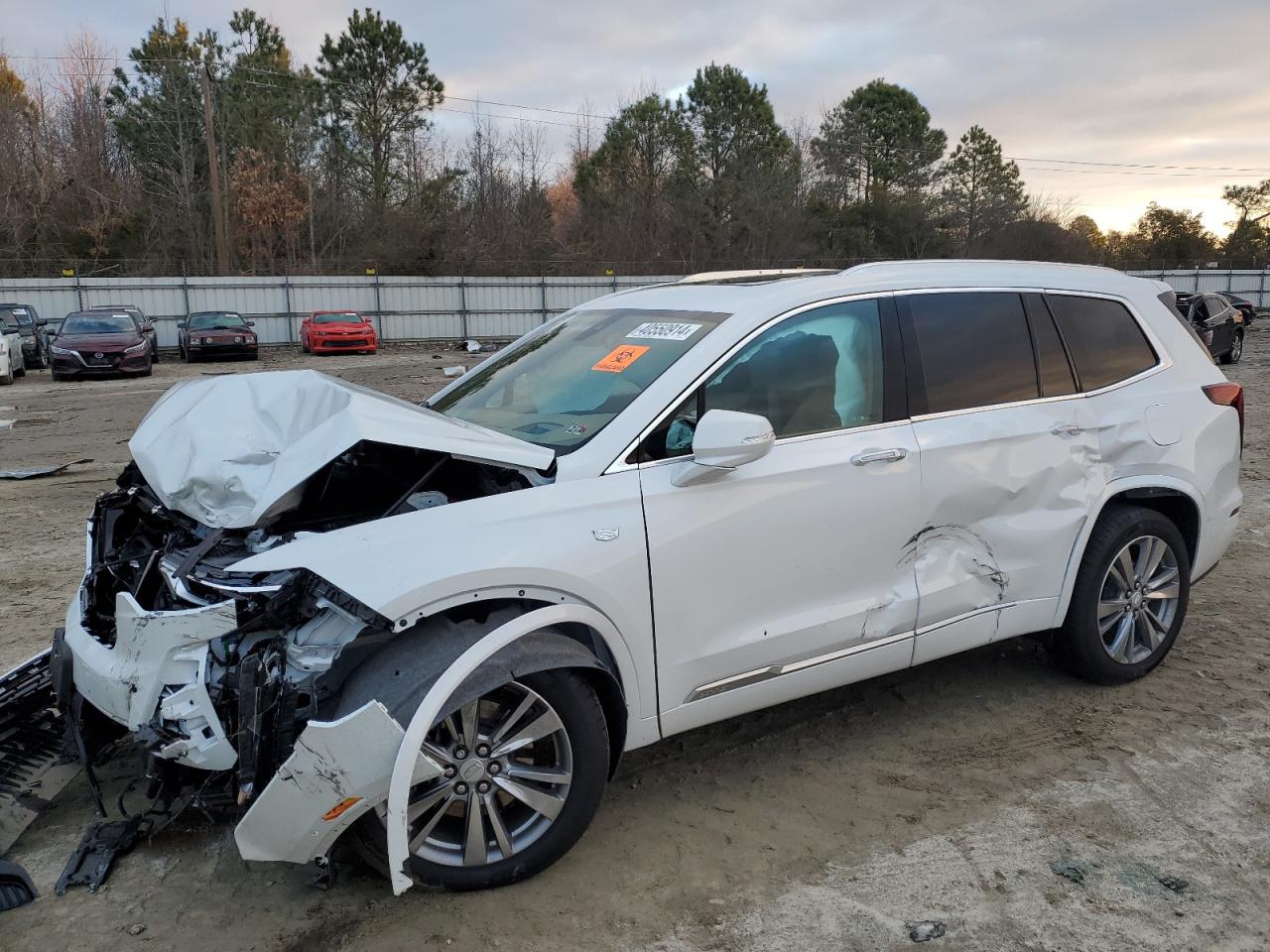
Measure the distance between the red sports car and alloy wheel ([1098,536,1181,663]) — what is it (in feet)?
85.5

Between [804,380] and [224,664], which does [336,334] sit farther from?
[224,664]

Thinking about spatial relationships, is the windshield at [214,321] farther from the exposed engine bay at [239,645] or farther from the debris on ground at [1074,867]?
the debris on ground at [1074,867]

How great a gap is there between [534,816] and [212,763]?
973 mm

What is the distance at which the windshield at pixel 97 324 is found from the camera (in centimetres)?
2148

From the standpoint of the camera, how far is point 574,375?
3746 mm

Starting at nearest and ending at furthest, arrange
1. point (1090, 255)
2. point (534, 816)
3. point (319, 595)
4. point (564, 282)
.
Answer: point (319, 595) < point (534, 816) < point (564, 282) < point (1090, 255)

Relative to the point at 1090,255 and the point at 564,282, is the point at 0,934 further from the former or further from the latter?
the point at 1090,255

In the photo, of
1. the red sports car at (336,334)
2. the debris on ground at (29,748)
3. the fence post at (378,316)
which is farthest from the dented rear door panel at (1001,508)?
the fence post at (378,316)

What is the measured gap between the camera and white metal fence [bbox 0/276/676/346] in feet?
98.8

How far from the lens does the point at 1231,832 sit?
3.19 metres

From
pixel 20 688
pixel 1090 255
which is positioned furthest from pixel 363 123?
pixel 20 688

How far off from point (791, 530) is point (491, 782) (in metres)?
1.32

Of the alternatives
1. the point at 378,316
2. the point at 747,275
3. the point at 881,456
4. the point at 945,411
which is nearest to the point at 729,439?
the point at 881,456

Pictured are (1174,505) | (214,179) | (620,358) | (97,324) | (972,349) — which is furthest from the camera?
(214,179)
